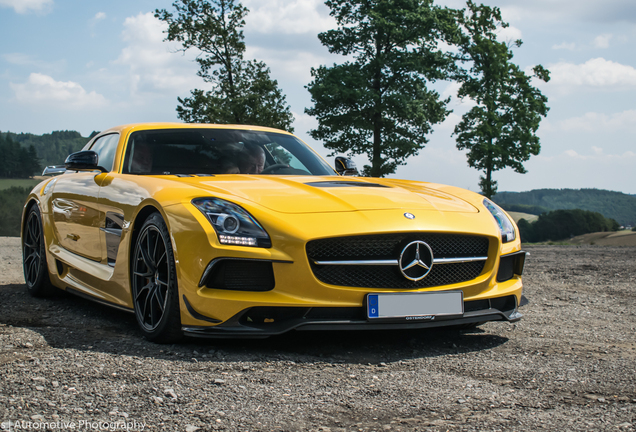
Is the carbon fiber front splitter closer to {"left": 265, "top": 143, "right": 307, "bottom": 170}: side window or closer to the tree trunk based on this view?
{"left": 265, "top": 143, "right": 307, "bottom": 170}: side window

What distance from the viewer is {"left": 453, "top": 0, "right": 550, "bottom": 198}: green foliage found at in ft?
102

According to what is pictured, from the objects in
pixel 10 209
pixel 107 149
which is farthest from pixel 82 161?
pixel 10 209

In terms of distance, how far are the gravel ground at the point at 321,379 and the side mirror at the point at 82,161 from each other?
112cm

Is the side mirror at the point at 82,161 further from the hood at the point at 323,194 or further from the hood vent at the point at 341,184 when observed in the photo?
the hood vent at the point at 341,184

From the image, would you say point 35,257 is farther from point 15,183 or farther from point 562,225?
point 15,183

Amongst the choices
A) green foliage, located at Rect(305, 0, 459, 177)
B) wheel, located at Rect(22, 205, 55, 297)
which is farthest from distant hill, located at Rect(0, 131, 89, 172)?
wheel, located at Rect(22, 205, 55, 297)

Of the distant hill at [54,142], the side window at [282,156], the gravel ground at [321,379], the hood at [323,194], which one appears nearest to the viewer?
the gravel ground at [321,379]

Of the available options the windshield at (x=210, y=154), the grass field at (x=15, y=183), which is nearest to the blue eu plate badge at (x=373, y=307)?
the windshield at (x=210, y=154)

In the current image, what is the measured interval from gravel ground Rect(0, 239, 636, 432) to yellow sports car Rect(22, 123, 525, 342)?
0.20 meters

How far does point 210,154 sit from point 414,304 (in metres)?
2.22

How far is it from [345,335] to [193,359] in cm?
109

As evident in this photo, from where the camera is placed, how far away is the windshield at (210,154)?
4.60 meters

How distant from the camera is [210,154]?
475 cm

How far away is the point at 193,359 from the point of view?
10.0 ft
